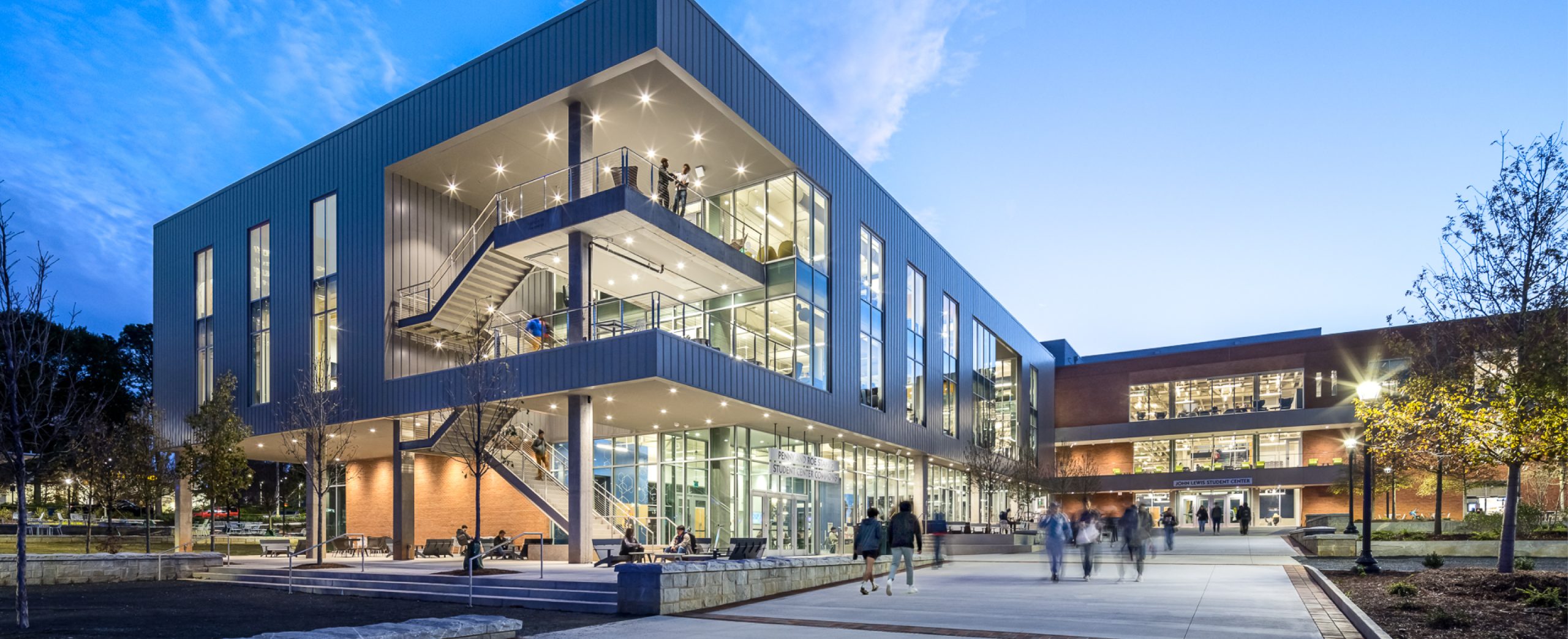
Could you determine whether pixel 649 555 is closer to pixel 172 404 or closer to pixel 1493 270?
pixel 1493 270

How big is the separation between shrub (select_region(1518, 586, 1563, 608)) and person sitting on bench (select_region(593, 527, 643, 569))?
1492 cm

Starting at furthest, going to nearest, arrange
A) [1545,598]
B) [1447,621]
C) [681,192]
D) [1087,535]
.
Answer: [681,192] → [1087,535] → [1545,598] → [1447,621]

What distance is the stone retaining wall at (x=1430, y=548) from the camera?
78.0ft

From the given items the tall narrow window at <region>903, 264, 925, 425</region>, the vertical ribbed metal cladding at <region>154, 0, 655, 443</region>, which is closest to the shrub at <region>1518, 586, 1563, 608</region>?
the vertical ribbed metal cladding at <region>154, 0, 655, 443</region>

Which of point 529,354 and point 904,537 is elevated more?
point 529,354

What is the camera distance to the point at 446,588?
59.1 feet

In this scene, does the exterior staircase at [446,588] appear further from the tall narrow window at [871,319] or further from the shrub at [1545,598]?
the tall narrow window at [871,319]

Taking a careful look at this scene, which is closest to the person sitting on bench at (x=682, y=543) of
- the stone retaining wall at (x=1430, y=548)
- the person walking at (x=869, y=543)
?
the person walking at (x=869, y=543)

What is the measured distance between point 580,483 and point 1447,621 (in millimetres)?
17140

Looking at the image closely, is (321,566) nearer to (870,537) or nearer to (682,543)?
(682,543)

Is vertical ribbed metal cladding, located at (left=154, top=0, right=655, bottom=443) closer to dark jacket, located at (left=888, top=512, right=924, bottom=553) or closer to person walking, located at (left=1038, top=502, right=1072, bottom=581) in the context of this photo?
dark jacket, located at (left=888, top=512, right=924, bottom=553)

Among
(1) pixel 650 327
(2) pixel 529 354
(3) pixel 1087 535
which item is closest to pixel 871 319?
(1) pixel 650 327

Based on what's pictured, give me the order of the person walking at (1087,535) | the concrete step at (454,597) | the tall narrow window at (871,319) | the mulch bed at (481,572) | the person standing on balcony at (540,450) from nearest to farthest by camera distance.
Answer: the concrete step at (454,597) → the person walking at (1087,535) → the mulch bed at (481,572) → the person standing on balcony at (540,450) → the tall narrow window at (871,319)

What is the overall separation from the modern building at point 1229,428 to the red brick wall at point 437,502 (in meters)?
35.4
